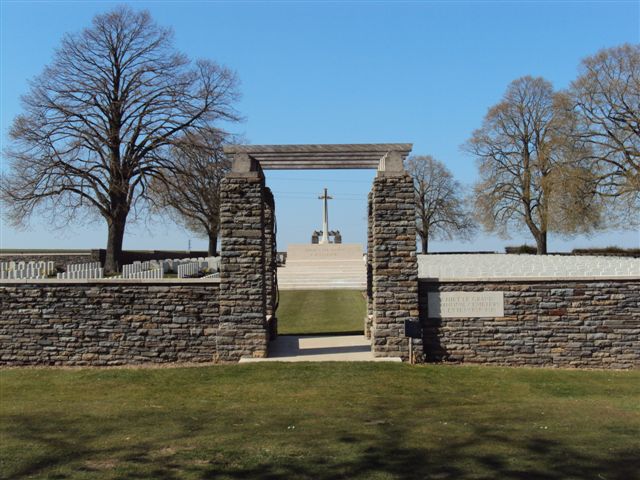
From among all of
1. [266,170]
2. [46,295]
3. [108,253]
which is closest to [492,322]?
[266,170]

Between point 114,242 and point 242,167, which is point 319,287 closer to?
point 114,242

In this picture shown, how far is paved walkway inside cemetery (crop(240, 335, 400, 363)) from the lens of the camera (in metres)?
10.4

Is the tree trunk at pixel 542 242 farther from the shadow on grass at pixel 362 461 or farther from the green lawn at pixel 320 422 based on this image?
the shadow on grass at pixel 362 461

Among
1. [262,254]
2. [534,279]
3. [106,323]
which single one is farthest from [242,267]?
[534,279]

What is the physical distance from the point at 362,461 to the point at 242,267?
6.00 metres

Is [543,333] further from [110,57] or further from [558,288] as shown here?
[110,57]

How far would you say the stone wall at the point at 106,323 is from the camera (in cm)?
1058

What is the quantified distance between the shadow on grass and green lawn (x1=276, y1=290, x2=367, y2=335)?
8.45 m

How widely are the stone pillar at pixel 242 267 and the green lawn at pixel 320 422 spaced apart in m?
Result: 0.63

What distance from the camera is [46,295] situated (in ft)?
35.2

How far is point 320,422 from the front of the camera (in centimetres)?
654

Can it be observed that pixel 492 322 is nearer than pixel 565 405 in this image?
No

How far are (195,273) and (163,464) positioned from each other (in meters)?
19.4

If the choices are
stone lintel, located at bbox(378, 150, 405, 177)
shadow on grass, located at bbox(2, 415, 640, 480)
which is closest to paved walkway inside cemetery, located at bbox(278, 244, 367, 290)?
stone lintel, located at bbox(378, 150, 405, 177)
